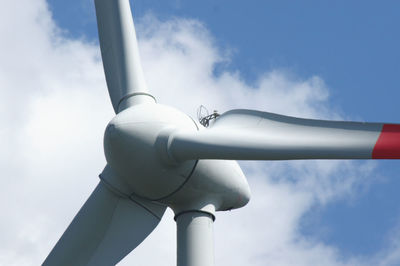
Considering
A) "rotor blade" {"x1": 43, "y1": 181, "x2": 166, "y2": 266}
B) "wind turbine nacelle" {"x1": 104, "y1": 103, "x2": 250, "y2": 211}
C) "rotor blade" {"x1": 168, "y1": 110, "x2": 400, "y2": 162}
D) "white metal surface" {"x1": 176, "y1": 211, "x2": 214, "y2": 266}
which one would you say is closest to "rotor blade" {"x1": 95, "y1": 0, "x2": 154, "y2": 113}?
"wind turbine nacelle" {"x1": 104, "y1": 103, "x2": 250, "y2": 211}

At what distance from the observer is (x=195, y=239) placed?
1484 cm

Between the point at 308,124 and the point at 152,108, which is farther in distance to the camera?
the point at 152,108

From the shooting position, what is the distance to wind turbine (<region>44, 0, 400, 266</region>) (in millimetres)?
13594

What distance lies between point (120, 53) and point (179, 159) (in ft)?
12.9

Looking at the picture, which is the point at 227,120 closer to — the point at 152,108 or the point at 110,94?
the point at 152,108

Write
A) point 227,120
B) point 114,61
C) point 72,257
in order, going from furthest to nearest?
point 114,61 → point 72,257 → point 227,120

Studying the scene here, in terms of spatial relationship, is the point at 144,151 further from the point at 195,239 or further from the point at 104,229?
the point at 104,229

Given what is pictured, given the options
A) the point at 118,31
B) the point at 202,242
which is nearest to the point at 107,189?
the point at 202,242

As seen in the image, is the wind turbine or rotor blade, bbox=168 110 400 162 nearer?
rotor blade, bbox=168 110 400 162

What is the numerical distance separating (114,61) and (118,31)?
75 centimetres

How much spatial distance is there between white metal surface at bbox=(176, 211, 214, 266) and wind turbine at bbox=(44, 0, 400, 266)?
0.07ft

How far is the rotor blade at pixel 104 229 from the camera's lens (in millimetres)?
15570

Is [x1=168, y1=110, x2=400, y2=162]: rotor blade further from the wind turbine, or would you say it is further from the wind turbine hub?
the wind turbine hub

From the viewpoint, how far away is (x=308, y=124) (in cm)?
1384
